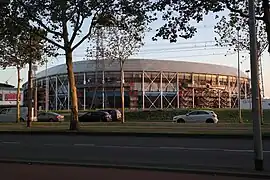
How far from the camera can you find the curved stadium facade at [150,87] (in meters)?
84.2

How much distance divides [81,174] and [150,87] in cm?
7460

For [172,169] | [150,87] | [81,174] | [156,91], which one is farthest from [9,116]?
[172,169]

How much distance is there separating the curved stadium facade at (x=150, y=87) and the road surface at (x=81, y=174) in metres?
70.4

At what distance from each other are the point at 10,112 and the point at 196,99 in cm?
4328

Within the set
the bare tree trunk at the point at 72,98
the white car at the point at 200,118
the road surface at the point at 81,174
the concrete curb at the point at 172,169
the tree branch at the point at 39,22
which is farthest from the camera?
the white car at the point at 200,118

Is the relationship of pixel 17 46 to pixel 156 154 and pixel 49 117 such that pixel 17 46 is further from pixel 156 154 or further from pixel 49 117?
pixel 156 154

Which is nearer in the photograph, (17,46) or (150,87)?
(17,46)

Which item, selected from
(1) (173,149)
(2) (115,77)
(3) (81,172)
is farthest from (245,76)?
(3) (81,172)

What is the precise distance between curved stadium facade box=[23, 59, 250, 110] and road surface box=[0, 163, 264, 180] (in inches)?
2771

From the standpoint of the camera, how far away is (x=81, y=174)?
1049 centimetres

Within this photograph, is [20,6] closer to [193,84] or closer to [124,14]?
[124,14]

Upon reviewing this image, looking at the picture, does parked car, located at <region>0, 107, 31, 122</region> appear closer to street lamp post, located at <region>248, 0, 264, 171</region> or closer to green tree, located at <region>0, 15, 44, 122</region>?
green tree, located at <region>0, 15, 44, 122</region>

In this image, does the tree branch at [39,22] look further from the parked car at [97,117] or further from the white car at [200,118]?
the parked car at [97,117]

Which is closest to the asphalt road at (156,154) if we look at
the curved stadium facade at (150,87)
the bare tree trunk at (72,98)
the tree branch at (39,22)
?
A: the bare tree trunk at (72,98)
